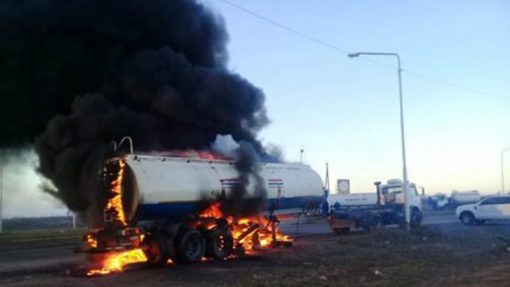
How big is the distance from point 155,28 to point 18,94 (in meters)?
5.97

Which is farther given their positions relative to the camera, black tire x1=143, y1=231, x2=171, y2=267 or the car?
the car

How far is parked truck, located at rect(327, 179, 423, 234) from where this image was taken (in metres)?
31.0

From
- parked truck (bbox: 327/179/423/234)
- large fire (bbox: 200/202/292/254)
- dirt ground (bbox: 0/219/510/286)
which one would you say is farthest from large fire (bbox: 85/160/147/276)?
parked truck (bbox: 327/179/423/234)

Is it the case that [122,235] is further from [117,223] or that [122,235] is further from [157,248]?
[157,248]

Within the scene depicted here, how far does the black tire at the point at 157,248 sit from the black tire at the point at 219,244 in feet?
5.92

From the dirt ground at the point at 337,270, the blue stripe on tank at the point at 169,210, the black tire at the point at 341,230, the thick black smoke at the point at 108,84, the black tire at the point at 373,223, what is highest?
the thick black smoke at the point at 108,84

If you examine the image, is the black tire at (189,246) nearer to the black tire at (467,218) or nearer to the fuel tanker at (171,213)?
the fuel tanker at (171,213)

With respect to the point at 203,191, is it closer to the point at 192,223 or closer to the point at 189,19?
the point at 192,223

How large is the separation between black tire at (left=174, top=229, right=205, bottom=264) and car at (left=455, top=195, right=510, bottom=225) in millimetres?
22768

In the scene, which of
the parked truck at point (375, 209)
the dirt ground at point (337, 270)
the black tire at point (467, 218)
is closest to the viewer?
the dirt ground at point (337, 270)

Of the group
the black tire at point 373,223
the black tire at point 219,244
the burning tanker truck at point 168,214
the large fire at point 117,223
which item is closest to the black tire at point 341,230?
the black tire at point 373,223

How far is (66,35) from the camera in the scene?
2288 centimetres

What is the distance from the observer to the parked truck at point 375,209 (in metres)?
31.0

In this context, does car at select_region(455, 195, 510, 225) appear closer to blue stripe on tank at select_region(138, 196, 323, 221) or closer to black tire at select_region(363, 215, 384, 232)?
black tire at select_region(363, 215, 384, 232)
